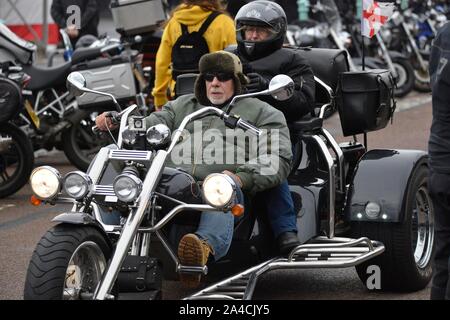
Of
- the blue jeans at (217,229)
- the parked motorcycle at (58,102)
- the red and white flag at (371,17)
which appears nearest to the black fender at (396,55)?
the parked motorcycle at (58,102)

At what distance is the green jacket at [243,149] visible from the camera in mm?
6387

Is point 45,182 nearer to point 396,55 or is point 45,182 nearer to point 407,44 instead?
point 396,55

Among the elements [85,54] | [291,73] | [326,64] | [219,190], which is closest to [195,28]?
[326,64]

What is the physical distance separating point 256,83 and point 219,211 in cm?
144

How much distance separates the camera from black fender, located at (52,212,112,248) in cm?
563

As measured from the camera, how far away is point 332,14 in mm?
18375

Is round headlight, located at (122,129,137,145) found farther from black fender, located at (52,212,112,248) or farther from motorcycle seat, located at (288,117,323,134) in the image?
motorcycle seat, located at (288,117,323,134)

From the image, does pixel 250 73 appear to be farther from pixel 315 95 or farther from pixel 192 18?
pixel 192 18

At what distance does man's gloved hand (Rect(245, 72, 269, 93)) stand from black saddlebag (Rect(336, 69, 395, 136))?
26.4 inches

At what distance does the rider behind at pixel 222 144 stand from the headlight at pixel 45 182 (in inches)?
27.3

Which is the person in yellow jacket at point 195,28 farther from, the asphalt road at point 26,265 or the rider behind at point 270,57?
the rider behind at point 270,57

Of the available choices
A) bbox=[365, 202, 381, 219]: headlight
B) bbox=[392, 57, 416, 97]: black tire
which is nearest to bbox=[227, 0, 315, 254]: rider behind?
bbox=[365, 202, 381, 219]: headlight

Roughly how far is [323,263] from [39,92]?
6185 mm
